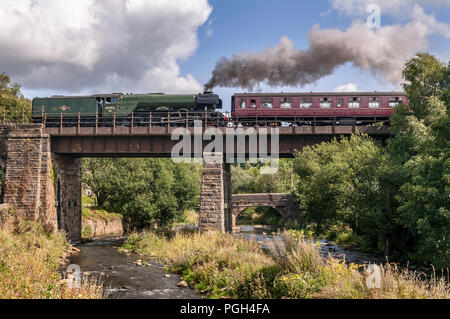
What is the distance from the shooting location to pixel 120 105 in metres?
30.0

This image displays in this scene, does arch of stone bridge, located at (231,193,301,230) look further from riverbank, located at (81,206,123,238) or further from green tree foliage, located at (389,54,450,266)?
green tree foliage, located at (389,54,450,266)

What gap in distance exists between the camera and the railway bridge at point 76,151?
24469 millimetres

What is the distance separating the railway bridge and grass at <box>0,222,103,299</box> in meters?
2.66

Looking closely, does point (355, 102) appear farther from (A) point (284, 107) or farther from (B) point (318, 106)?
(A) point (284, 107)

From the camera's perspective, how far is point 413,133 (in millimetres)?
18891

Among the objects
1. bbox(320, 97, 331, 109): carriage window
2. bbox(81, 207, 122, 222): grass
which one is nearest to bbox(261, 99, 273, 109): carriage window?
bbox(320, 97, 331, 109): carriage window

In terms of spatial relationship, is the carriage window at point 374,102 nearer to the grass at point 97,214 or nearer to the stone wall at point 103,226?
the stone wall at point 103,226

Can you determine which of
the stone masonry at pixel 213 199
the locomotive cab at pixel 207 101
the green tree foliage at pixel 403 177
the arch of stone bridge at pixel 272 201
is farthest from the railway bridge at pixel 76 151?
the arch of stone bridge at pixel 272 201

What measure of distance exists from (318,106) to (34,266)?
20.6 meters

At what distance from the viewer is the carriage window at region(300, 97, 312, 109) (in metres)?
27.3

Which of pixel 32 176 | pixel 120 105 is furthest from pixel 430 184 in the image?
pixel 32 176

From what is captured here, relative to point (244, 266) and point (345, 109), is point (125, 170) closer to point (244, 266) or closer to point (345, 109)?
point (345, 109)
